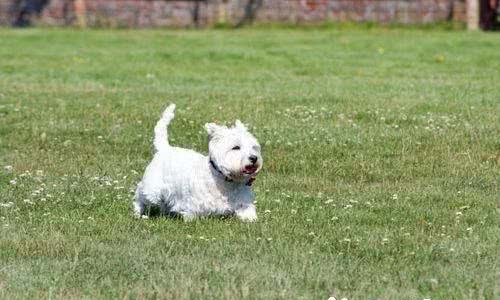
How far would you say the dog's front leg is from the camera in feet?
30.4

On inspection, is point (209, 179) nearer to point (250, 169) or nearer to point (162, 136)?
point (250, 169)

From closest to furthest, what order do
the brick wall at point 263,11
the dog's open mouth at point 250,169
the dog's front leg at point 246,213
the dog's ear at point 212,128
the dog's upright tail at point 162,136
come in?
the dog's open mouth at point 250,169 < the dog's ear at point 212,128 < the dog's front leg at point 246,213 < the dog's upright tail at point 162,136 < the brick wall at point 263,11

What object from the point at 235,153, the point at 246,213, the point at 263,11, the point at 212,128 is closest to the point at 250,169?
the point at 235,153

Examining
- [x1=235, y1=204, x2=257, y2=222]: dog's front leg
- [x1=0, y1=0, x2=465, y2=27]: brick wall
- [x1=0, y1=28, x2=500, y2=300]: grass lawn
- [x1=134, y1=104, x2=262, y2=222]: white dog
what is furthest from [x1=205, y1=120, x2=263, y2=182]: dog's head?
[x1=0, y1=0, x2=465, y2=27]: brick wall

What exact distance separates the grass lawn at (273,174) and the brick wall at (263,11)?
9.07 meters

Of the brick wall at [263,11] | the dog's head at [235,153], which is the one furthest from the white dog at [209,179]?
the brick wall at [263,11]

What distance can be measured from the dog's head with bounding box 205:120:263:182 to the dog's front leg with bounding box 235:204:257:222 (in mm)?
323

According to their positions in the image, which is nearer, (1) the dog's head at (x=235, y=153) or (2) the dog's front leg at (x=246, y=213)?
(1) the dog's head at (x=235, y=153)

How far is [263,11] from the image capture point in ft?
117

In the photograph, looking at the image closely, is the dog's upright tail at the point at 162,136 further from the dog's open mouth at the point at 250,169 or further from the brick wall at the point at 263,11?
the brick wall at the point at 263,11

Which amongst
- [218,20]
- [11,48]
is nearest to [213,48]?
[11,48]

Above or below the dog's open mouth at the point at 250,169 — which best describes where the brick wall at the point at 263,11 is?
above

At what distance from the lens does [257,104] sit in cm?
1662

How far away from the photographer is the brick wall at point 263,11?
34.9 metres
